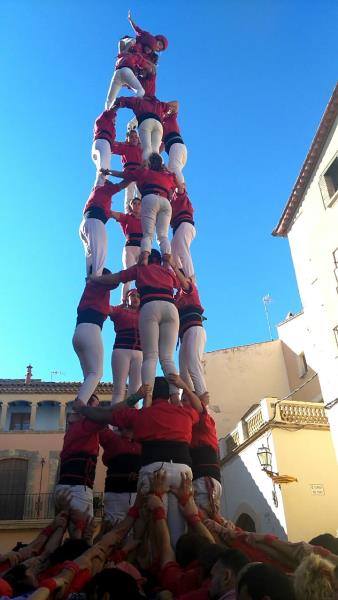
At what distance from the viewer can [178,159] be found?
397 inches

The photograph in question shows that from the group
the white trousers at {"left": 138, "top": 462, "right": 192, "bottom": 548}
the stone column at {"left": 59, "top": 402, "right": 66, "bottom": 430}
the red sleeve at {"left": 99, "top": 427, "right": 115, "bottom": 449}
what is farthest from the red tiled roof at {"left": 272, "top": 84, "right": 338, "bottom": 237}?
the stone column at {"left": 59, "top": 402, "right": 66, "bottom": 430}

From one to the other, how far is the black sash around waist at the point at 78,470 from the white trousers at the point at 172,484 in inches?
49.9

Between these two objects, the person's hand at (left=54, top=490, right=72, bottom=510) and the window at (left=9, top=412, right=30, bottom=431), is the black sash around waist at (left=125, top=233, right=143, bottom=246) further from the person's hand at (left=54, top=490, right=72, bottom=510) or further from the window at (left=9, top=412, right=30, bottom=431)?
the window at (left=9, top=412, right=30, bottom=431)

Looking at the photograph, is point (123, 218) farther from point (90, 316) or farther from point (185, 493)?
point (185, 493)

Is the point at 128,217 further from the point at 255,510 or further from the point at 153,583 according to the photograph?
the point at 255,510

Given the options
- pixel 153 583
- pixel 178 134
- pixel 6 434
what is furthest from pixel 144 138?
pixel 6 434

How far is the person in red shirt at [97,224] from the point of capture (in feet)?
27.9

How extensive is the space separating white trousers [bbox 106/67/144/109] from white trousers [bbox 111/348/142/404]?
16.9 feet

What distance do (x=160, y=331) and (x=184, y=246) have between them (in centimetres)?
231

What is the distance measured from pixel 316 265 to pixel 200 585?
41.9ft

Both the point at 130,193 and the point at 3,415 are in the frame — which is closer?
the point at 130,193

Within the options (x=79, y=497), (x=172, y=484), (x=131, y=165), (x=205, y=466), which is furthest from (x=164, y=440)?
(x=131, y=165)

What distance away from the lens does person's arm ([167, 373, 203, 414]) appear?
6690mm

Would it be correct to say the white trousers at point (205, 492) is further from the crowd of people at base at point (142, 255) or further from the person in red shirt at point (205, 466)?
the crowd of people at base at point (142, 255)
